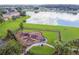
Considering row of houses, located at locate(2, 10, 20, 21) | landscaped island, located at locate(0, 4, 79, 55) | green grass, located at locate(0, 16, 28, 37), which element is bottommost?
landscaped island, located at locate(0, 4, 79, 55)

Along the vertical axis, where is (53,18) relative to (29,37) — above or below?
above

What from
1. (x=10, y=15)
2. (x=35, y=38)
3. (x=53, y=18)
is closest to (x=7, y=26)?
(x=10, y=15)

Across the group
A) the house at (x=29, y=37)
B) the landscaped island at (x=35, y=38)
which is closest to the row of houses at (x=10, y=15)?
the landscaped island at (x=35, y=38)

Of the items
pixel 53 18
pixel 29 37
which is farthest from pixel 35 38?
pixel 53 18

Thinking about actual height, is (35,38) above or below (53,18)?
below

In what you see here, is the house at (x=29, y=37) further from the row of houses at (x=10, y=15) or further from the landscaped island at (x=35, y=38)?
the row of houses at (x=10, y=15)

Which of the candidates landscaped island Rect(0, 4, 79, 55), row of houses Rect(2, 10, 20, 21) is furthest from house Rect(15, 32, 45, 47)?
row of houses Rect(2, 10, 20, 21)

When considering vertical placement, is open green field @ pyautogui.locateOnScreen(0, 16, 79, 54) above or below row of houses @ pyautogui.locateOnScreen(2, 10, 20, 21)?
below

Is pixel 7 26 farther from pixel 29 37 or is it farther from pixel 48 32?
pixel 48 32

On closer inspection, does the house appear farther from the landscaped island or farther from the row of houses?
the row of houses
